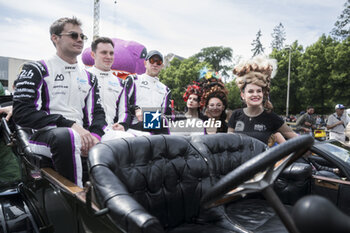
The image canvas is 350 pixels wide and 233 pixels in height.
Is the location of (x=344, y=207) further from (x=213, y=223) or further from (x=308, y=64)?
(x=308, y=64)

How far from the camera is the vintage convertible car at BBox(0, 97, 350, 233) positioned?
0.94 m

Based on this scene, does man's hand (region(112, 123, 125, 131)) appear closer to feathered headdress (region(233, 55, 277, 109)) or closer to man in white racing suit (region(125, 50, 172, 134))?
man in white racing suit (region(125, 50, 172, 134))

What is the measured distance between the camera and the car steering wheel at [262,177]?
2.94ft

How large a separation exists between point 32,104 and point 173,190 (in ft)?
4.17

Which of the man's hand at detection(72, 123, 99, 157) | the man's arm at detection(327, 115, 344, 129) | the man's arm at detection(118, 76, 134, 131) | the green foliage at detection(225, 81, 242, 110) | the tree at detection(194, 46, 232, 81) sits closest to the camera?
the man's hand at detection(72, 123, 99, 157)

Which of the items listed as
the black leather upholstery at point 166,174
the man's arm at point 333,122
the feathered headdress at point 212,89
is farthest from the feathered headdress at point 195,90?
the man's arm at point 333,122

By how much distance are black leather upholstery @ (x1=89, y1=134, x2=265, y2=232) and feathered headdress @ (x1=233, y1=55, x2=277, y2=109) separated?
880mm

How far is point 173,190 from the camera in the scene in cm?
182

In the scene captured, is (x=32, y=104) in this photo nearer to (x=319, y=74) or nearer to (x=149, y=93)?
(x=149, y=93)

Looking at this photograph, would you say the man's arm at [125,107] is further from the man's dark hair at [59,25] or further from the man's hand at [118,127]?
the man's dark hair at [59,25]

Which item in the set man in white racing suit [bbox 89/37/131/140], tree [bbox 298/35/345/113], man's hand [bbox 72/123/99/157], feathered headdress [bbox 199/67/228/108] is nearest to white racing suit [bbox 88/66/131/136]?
man in white racing suit [bbox 89/37/131/140]

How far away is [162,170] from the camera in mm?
1794

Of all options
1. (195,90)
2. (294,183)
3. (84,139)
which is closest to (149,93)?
(195,90)

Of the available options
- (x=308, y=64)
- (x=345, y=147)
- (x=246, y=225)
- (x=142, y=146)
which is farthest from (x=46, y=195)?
(x=308, y=64)
